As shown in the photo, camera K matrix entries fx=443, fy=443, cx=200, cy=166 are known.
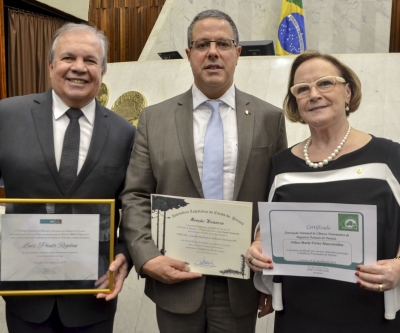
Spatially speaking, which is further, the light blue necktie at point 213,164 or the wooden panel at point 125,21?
the wooden panel at point 125,21

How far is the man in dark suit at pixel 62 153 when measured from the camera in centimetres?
170

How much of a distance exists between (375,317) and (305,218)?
404mm

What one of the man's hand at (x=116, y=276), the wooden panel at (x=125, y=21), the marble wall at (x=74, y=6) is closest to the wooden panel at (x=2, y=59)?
the marble wall at (x=74, y=6)

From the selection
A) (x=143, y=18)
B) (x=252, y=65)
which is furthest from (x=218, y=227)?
(x=143, y=18)

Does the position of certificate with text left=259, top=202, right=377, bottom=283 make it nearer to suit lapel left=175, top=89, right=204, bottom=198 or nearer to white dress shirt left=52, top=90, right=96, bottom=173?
suit lapel left=175, top=89, right=204, bottom=198

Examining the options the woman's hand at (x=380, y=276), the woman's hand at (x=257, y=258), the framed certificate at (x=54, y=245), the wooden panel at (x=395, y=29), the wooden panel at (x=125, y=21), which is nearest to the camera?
the woman's hand at (x=380, y=276)

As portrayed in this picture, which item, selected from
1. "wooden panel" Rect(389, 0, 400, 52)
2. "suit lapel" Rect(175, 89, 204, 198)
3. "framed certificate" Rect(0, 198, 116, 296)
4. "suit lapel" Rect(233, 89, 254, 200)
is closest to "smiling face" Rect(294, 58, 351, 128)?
"suit lapel" Rect(233, 89, 254, 200)

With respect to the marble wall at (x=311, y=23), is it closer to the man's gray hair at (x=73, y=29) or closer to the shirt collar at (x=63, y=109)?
the man's gray hair at (x=73, y=29)

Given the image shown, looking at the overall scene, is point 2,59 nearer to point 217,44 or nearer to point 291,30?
point 291,30

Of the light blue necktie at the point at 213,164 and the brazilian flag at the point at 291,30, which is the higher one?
the brazilian flag at the point at 291,30

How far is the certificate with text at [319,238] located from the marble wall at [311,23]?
5.18 meters

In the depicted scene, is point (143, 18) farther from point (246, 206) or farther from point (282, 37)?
point (246, 206)

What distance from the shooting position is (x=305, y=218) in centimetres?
142

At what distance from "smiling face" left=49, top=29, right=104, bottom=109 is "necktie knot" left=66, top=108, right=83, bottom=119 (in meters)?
0.02
